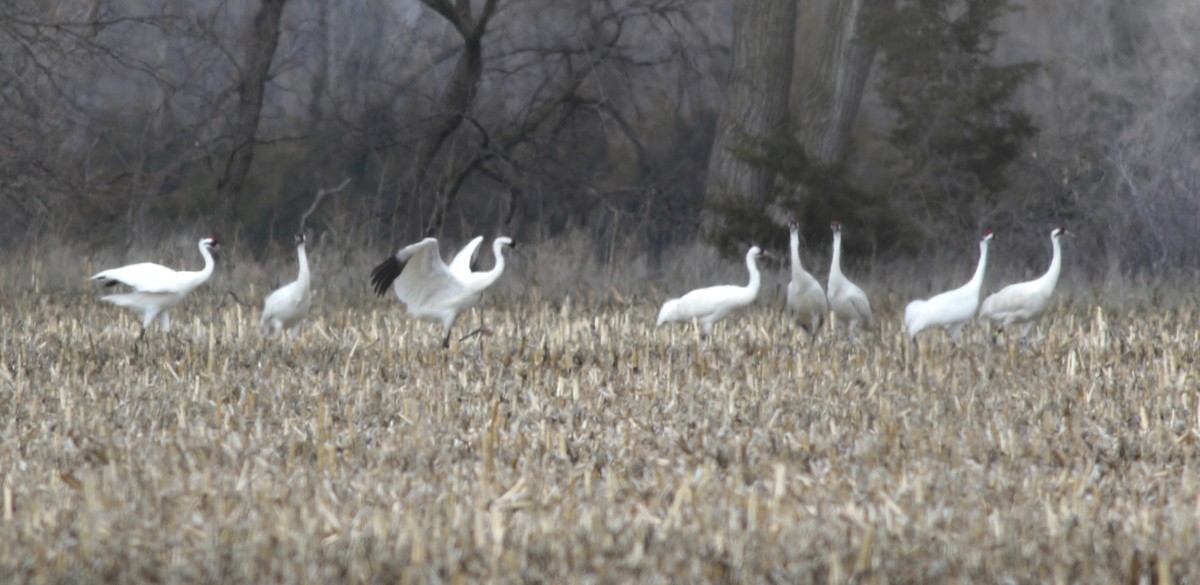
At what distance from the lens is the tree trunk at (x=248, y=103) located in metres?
19.5

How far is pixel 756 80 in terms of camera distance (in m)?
19.3

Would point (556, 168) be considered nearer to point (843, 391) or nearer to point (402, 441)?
point (843, 391)

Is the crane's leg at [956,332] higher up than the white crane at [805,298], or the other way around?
the white crane at [805,298]

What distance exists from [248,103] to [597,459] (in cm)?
1516

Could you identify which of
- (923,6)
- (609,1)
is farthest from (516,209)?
(923,6)

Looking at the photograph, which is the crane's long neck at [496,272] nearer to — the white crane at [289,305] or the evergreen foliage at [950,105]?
the white crane at [289,305]

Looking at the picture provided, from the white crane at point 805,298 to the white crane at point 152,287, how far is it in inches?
156

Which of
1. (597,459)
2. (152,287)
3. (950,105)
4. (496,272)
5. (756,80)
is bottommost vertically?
(597,459)

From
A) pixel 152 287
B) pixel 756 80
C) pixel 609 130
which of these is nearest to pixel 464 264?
pixel 152 287

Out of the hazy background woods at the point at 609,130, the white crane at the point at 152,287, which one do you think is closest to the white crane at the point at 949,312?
the white crane at the point at 152,287

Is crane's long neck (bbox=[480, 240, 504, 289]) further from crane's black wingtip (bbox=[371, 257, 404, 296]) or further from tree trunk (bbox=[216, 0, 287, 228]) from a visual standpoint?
tree trunk (bbox=[216, 0, 287, 228])

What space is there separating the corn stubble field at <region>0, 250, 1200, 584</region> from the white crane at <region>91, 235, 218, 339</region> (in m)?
0.58

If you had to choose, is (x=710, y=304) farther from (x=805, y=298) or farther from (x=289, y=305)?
(x=289, y=305)

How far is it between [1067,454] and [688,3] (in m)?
14.9
